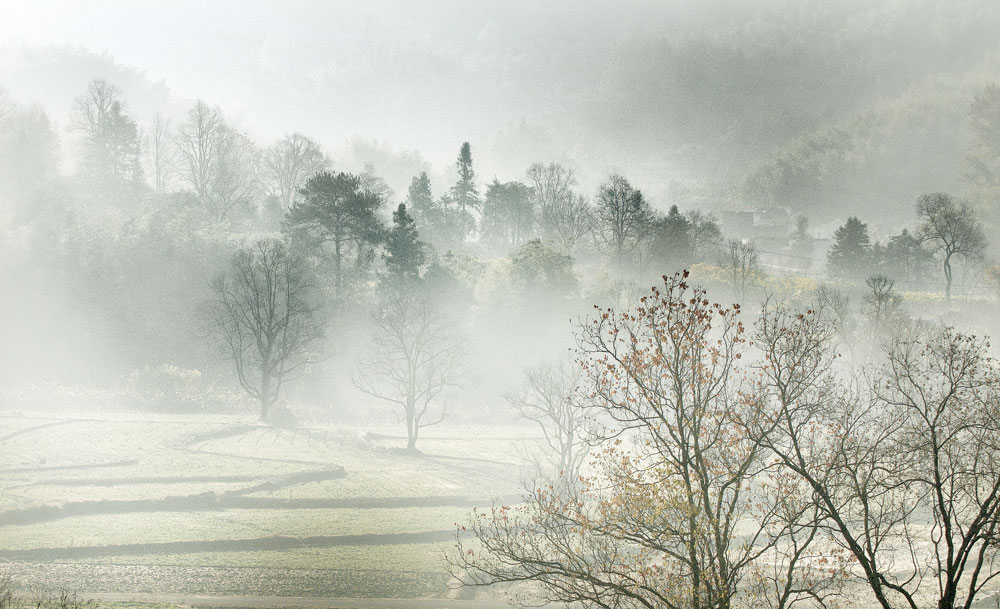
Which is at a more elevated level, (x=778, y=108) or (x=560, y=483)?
(x=778, y=108)

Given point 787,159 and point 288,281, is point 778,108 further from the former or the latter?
point 288,281

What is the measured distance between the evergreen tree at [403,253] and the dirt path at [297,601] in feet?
129

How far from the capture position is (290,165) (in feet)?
292

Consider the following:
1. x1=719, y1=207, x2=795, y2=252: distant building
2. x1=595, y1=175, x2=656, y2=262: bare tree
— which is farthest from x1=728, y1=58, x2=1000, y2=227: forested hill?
x1=595, y1=175, x2=656, y2=262: bare tree

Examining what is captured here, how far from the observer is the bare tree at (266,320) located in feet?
156

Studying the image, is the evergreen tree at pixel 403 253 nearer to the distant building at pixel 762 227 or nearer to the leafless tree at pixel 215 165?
the leafless tree at pixel 215 165

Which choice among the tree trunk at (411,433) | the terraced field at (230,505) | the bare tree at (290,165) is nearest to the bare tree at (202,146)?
the bare tree at (290,165)

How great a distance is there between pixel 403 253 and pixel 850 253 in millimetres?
45000

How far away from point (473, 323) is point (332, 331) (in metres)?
12.5

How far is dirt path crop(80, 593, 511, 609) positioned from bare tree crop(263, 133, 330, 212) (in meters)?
69.0

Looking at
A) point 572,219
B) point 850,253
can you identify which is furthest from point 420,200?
point 850,253

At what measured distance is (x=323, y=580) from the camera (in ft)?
79.8

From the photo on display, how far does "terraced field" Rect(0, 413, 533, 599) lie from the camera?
79.4ft

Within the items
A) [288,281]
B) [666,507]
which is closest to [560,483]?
[666,507]
